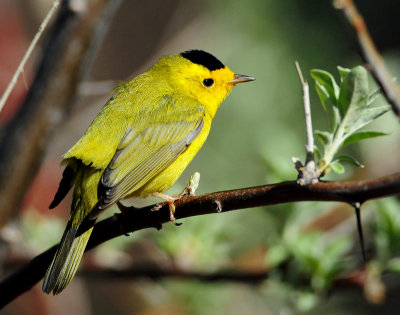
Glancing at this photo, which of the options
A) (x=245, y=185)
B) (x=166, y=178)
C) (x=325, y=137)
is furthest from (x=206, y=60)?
(x=325, y=137)

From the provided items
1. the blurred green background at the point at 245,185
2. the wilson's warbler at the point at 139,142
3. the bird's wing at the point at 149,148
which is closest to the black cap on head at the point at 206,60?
the wilson's warbler at the point at 139,142

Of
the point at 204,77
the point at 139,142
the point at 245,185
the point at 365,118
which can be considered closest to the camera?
the point at 365,118

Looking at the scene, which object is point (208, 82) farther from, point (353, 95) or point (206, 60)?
point (353, 95)

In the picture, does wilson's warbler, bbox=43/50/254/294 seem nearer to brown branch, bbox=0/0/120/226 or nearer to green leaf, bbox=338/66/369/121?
brown branch, bbox=0/0/120/226

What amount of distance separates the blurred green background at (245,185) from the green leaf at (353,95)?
0.18 metres

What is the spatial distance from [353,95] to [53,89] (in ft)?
5.64

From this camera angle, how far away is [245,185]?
4.43m

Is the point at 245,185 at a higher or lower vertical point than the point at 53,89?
lower

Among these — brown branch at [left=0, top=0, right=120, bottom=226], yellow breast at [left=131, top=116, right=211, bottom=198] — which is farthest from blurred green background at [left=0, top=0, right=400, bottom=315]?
yellow breast at [left=131, top=116, right=211, bottom=198]

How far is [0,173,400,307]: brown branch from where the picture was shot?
119 centimetres

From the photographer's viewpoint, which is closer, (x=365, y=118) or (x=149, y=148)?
(x=365, y=118)

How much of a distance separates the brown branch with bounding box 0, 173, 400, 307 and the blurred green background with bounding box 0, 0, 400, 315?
1.91 ft

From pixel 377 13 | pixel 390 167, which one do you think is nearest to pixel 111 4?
pixel 390 167

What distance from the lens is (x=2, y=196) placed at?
2.68 meters
